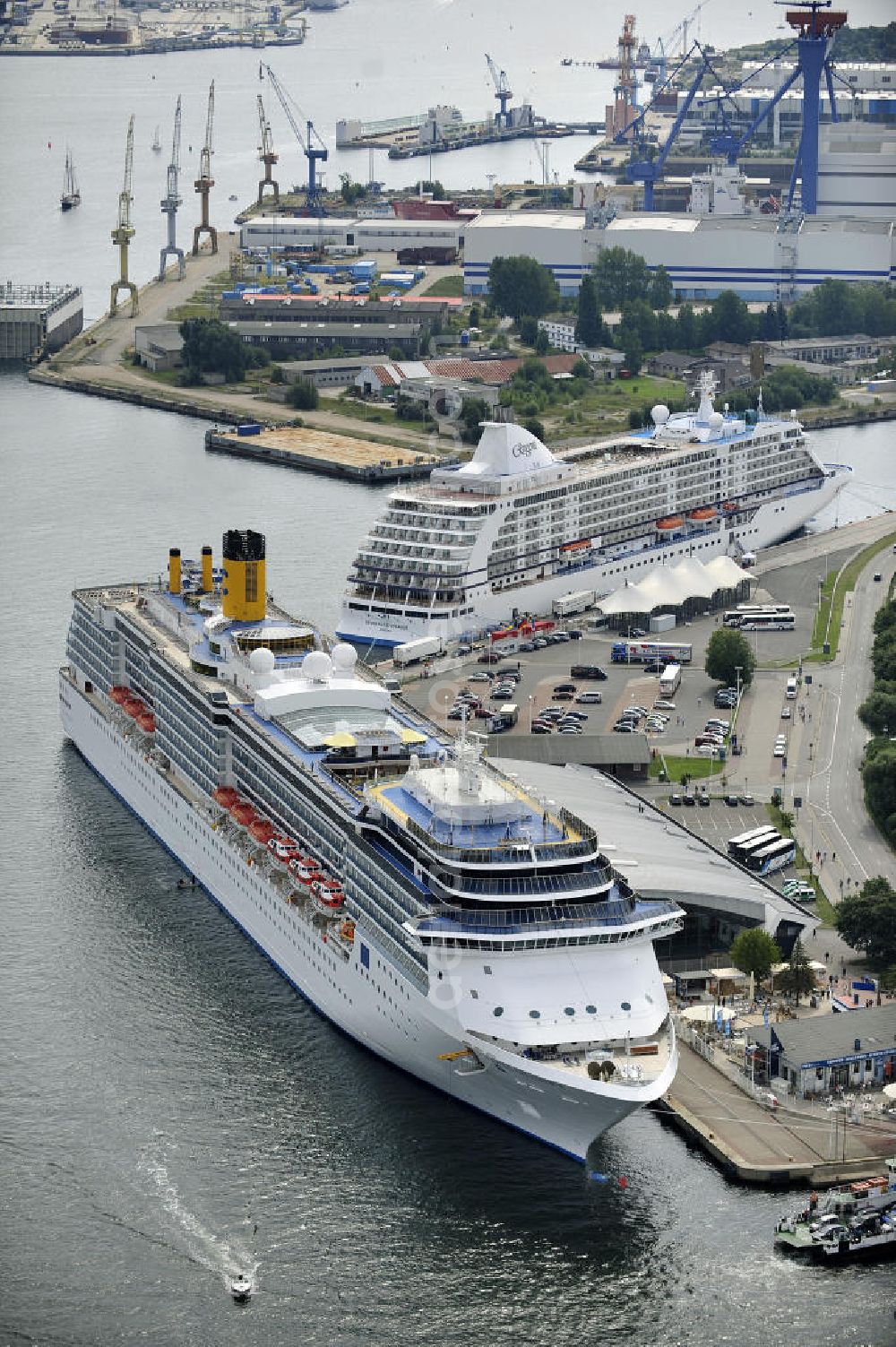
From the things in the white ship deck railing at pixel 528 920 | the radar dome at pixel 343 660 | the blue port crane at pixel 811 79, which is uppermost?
the blue port crane at pixel 811 79

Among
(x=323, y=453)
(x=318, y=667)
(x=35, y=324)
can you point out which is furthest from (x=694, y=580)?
(x=35, y=324)

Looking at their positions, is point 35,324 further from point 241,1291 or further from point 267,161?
point 241,1291

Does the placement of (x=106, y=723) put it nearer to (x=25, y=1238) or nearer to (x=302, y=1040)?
(x=302, y=1040)

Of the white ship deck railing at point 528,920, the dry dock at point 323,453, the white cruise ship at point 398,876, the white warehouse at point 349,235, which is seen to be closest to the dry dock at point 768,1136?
the white cruise ship at point 398,876

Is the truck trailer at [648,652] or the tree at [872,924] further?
the truck trailer at [648,652]

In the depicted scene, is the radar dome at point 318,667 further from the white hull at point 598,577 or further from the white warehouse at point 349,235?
the white warehouse at point 349,235

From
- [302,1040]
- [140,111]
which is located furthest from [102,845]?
[140,111]

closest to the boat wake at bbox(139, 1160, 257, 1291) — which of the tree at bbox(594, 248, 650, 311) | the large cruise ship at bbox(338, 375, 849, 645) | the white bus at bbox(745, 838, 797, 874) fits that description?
the white bus at bbox(745, 838, 797, 874)
